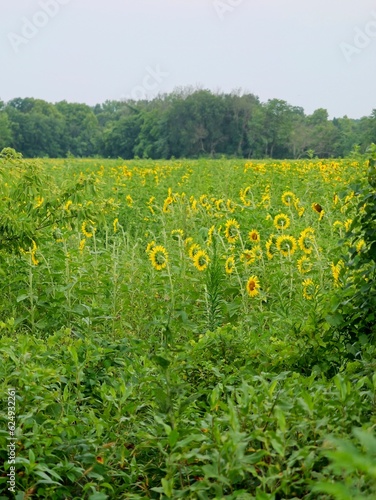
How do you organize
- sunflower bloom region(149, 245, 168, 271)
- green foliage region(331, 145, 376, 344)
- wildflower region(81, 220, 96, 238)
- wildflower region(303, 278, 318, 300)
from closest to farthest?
green foliage region(331, 145, 376, 344) → wildflower region(303, 278, 318, 300) → sunflower bloom region(149, 245, 168, 271) → wildflower region(81, 220, 96, 238)

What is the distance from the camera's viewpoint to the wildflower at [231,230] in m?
5.64

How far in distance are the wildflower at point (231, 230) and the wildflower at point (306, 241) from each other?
0.50m

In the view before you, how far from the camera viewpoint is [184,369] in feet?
11.3

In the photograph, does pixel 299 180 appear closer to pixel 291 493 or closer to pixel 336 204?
pixel 336 204

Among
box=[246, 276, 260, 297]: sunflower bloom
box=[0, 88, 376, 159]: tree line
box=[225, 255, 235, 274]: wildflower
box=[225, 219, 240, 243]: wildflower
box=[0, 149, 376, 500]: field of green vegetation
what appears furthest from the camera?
box=[0, 88, 376, 159]: tree line

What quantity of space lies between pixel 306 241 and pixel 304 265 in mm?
216

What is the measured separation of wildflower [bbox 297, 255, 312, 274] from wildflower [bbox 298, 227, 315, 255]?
0.19 ft

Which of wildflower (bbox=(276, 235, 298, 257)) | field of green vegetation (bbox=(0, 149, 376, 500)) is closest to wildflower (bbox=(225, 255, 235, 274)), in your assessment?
field of green vegetation (bbox=(0, 149, 376, 500))

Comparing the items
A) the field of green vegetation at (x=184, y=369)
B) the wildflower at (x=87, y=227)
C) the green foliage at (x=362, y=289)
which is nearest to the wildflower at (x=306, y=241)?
the field of green vegetation at (x=184, y=369)

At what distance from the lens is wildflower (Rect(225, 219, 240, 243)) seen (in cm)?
564

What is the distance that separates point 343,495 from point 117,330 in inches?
142

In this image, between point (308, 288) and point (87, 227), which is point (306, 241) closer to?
point (308, 288)

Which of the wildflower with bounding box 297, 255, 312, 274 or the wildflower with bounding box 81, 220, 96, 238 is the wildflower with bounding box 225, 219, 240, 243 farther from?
the wildflower with bounding box 81, 220, 96, 238

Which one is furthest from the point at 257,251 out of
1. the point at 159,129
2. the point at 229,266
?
the point at 159,129
